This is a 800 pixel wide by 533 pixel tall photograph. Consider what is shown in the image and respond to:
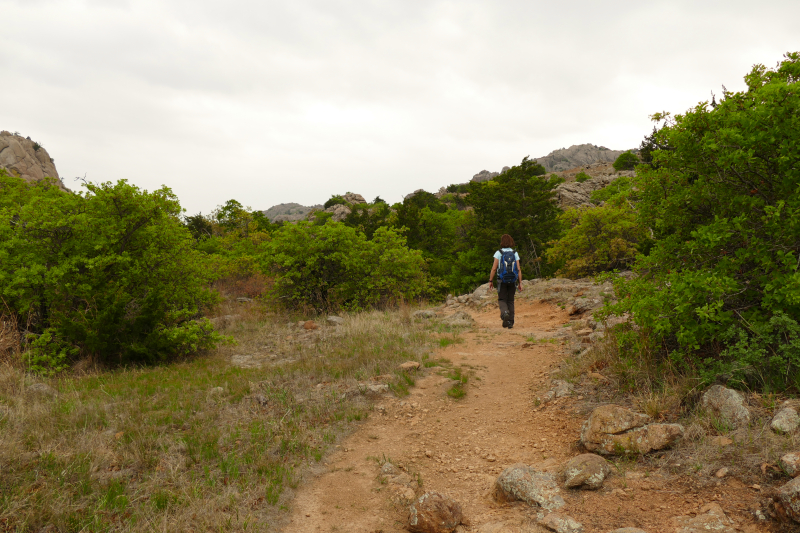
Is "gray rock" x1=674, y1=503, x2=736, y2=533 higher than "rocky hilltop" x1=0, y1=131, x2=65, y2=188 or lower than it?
lower

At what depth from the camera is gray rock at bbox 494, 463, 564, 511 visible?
10.6 feet

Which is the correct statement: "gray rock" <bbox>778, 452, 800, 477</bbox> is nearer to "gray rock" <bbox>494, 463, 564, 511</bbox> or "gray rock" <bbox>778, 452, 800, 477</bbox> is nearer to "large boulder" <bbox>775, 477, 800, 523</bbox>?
"large boulder" <bbox>775, 477, 800, 523</bbox>

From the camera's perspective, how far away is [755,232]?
13.5 ft

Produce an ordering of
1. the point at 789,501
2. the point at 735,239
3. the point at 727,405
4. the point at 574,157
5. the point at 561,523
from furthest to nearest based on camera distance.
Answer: the point at 574,157
the point at 735,239
the point at 727,405
the point at 561,523
the point at 789,501

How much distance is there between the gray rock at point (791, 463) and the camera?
2.73 m

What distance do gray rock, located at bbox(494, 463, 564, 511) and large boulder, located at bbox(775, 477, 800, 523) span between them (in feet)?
4.19

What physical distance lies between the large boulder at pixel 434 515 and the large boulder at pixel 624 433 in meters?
1.48

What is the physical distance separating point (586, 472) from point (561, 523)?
57 centimetres

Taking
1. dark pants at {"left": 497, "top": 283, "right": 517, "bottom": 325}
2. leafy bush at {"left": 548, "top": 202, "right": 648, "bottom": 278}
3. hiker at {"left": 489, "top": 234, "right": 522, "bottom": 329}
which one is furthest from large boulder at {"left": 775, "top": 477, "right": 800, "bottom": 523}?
leafy bush at {"left": 548, "top": 202, "right": 648, "bottom": 278}

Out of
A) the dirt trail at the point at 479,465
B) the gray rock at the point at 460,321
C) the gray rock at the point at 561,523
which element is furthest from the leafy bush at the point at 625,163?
the gray rock at the point at 561,523

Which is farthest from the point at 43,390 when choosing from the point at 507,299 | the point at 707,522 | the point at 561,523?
the point at 507,299

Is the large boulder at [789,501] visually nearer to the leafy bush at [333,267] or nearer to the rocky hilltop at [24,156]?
the leafy bush at [333,267]

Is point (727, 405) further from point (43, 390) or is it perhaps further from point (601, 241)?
point (601, 241)

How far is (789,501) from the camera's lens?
2.45 meters
